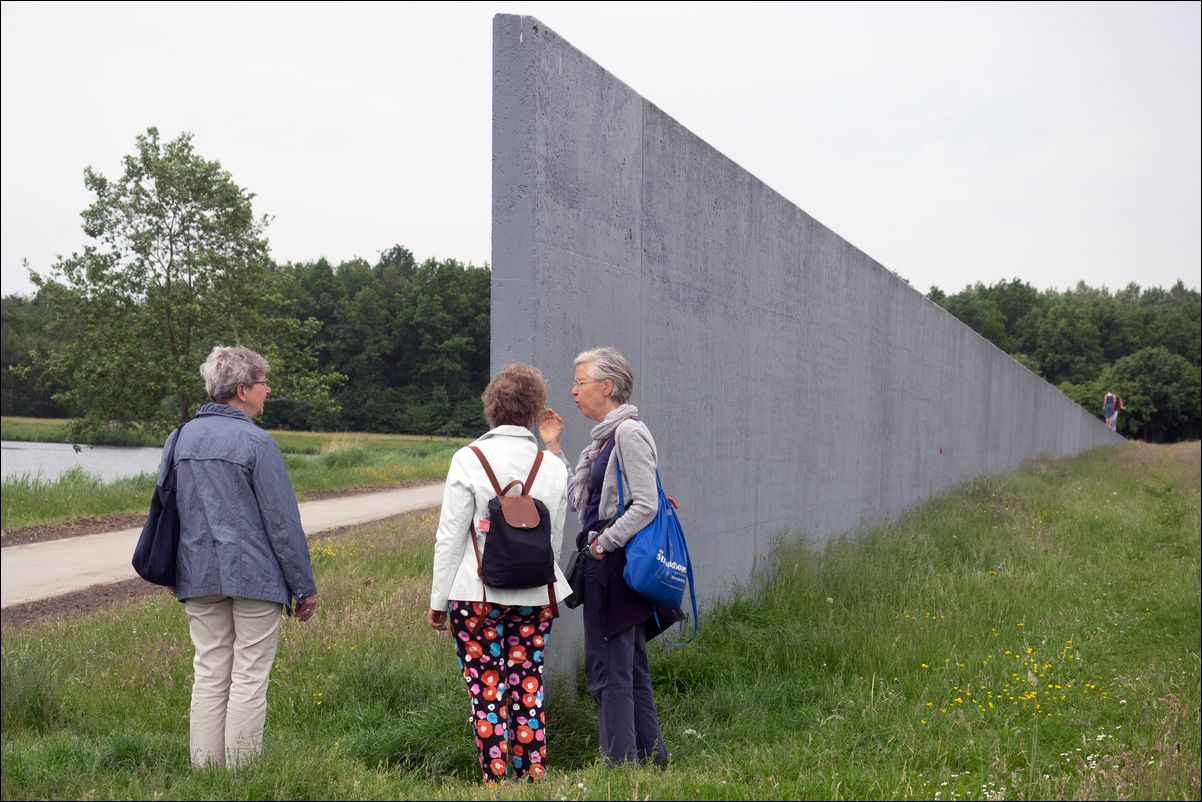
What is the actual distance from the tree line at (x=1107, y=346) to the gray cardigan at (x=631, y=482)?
7279 centimetres

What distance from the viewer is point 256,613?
3.90 m

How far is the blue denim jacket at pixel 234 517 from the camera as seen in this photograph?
380 centimetres

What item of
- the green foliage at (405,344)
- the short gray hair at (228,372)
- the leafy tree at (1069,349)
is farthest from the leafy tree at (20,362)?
the leafy tree at (1069,349)

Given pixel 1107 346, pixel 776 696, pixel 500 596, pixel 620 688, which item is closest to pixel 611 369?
pixel 500 596

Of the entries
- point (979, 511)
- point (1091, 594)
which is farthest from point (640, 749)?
point (979, 511)

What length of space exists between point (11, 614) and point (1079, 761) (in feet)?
25.5

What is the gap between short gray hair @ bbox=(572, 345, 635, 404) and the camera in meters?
4.18

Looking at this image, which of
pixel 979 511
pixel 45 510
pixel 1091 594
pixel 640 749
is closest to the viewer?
pixel 640 749

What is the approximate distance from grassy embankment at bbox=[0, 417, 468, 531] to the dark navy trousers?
1113 centimetres

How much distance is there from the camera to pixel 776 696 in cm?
507

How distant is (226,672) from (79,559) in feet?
26.0

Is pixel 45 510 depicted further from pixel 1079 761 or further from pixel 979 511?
pixel 1079 761

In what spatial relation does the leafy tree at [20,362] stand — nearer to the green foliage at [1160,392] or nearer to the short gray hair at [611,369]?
the short gray hair at [611,369]

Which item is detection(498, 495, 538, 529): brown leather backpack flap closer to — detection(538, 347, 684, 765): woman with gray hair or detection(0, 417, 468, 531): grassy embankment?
detection(538, 347, 684, 765): woman with gray hair
